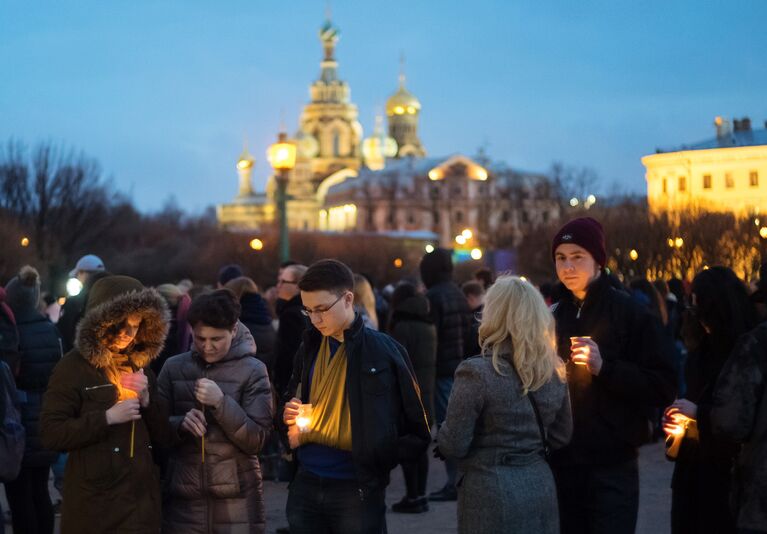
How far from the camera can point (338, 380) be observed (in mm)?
6145

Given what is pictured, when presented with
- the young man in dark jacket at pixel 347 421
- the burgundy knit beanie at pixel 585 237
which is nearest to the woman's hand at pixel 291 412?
the young man in dark jacket at pixel 347 421

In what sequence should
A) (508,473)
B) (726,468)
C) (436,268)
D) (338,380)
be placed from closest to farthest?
(508,473)
(338,380)
(726,468)
(436,268)

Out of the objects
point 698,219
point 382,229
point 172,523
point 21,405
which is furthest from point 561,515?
point 382,229

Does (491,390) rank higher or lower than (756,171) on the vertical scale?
lower

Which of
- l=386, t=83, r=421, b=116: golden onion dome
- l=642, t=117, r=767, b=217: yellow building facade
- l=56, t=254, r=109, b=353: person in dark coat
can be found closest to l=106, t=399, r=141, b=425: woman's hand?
l=56, t=254, r=109, b=353: person in dark coat

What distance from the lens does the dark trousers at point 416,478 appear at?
433 inches

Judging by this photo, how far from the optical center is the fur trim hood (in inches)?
256

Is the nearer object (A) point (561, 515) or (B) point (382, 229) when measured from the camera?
(A) point (561, 515)

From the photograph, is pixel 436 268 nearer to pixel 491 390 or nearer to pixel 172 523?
pixel 172 523

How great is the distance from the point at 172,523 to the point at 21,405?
2302 mm

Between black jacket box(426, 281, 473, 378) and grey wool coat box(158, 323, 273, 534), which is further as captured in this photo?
black jacket box(426, 281, 473, 378)

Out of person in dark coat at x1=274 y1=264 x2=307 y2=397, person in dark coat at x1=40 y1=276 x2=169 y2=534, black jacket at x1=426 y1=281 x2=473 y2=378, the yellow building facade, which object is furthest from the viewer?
the yellow building facade

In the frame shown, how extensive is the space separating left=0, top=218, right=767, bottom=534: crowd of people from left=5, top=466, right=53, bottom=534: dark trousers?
0.97 metres

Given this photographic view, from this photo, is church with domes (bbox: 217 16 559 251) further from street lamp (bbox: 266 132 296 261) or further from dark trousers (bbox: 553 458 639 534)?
dark trousers (bbox: 553 458 639 534)
